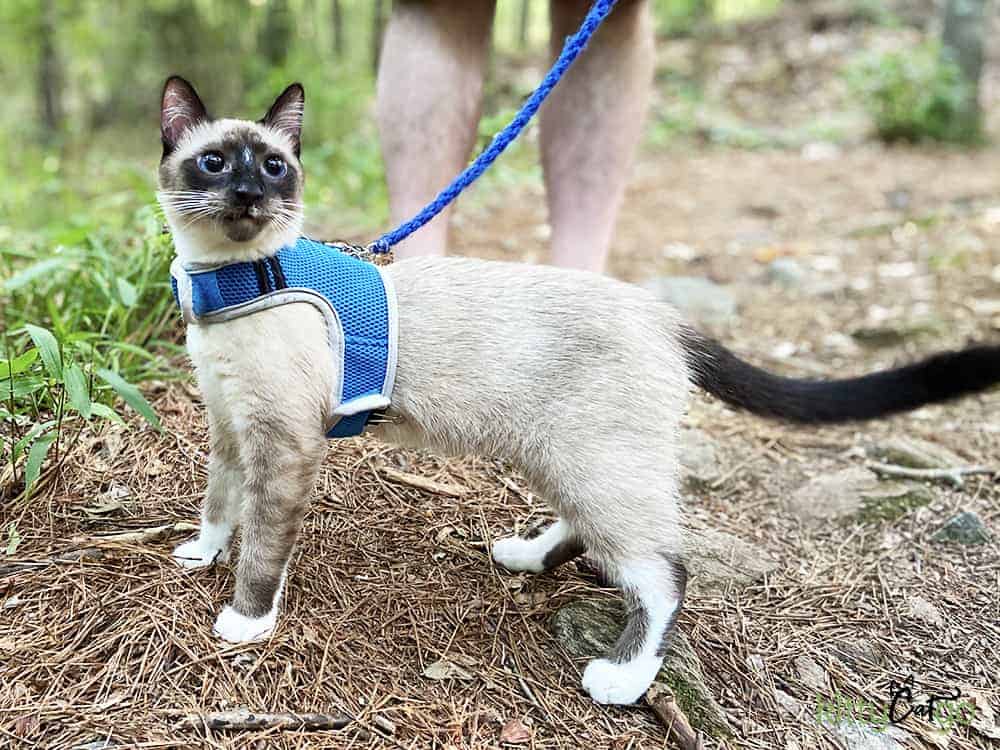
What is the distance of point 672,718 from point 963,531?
110cm

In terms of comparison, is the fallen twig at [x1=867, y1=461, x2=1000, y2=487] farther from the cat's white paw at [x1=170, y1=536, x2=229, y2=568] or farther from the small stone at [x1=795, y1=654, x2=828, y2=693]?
the cat's white paw at [x1=170, y1=536, x2=229, y2=568]

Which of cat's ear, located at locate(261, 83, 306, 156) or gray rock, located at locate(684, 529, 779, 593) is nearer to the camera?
cat's ear, located at locate(261, 83, 306, 156)

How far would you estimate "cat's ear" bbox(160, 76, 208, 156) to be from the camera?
164 cm

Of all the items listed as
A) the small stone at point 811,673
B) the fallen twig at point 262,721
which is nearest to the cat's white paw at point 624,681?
the small stone at point 811,673

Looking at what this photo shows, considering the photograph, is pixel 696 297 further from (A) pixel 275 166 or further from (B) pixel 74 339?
(B) pixel 74 339

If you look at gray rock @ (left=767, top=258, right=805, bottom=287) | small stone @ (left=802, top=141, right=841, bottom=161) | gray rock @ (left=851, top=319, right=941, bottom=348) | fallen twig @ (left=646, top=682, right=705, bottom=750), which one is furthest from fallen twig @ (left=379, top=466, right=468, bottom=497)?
small stone @ (left=802, top=141, right=841, bottom=161)

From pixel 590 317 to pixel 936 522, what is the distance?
1.25 metres

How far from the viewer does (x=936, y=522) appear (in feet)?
7.41

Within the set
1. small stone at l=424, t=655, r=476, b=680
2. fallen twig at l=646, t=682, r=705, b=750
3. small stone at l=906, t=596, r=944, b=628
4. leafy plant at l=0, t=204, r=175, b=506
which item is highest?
leafy plant at l=0, t=204, r=175, b=506

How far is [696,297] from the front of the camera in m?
3.82

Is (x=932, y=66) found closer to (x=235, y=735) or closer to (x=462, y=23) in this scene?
(x=462, y=23)

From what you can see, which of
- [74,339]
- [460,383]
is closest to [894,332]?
[460,383]

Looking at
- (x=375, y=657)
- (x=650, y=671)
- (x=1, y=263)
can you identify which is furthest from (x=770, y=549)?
(x=1, y=263)

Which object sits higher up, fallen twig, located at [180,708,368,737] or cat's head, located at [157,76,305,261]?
cat's head, located at [157,76,305,261]
